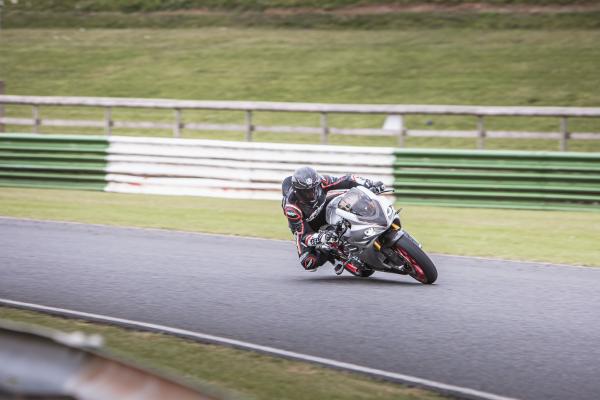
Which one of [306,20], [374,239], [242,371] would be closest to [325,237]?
[374,239]

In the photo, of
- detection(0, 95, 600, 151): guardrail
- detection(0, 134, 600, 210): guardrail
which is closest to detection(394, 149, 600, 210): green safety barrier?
detection(0, 134, 600, 210): guardrail

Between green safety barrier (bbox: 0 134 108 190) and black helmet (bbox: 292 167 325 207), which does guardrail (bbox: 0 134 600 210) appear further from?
black helmet (bbox: 292 167 325 207)

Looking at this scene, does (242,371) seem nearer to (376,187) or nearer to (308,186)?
(308,186)

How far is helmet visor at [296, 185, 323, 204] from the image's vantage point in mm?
9773

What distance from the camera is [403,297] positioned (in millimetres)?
8797

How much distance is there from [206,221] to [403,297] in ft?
20.7

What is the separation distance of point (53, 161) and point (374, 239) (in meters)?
11.0

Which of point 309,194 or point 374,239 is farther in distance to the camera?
point 309,194

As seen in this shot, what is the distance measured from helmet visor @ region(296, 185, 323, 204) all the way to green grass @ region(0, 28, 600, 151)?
1495 cm

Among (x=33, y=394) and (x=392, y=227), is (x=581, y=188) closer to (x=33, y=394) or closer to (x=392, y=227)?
(x=392, y=227)

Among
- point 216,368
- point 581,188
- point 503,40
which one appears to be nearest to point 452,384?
point 216,368

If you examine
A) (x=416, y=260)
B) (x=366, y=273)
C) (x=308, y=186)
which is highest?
(x=308, y=186)

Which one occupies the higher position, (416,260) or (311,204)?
(311,204)

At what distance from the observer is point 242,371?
626cm
